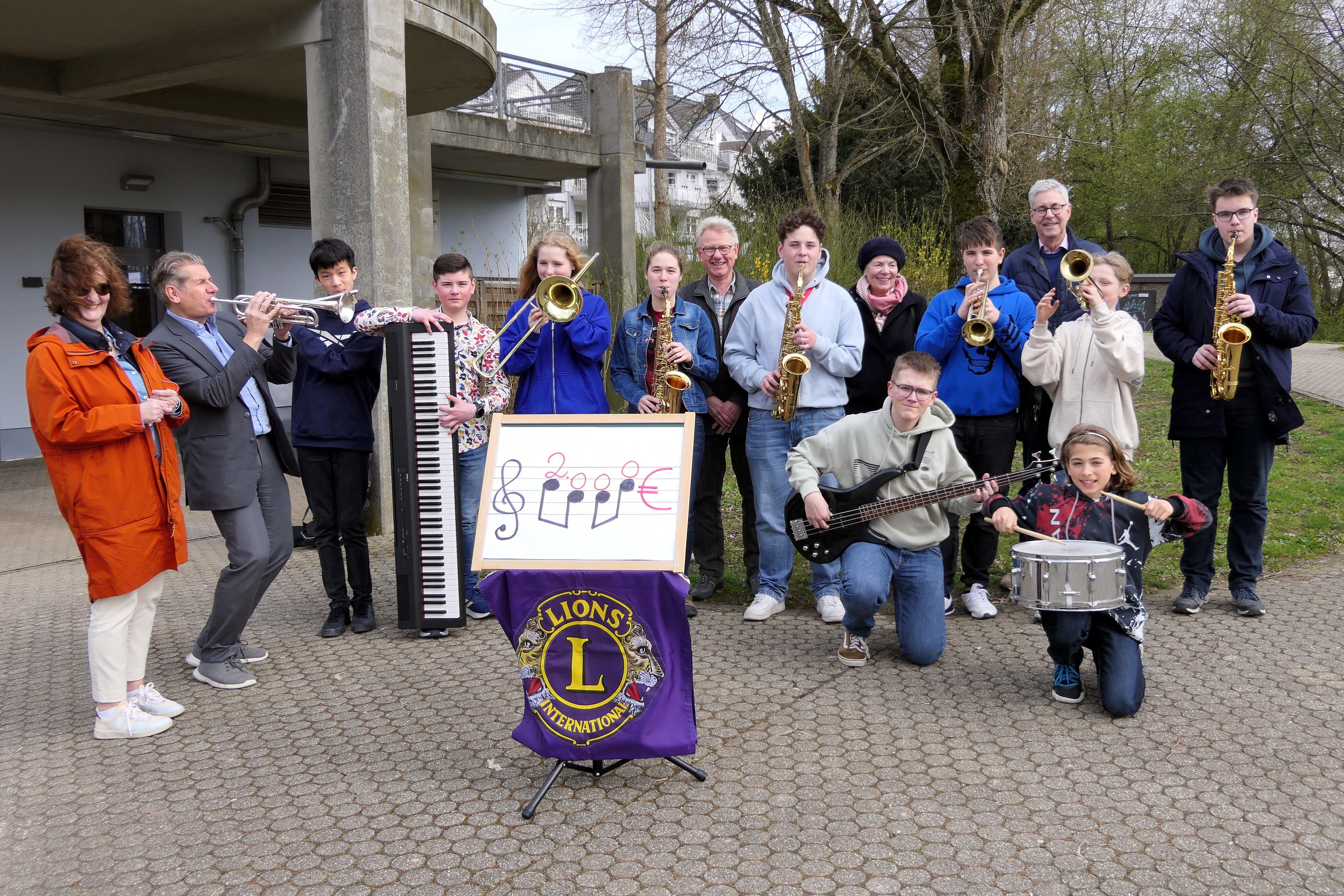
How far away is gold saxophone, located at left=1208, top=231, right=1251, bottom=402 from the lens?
16.5ft

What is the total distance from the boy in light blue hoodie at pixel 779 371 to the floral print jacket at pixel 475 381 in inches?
48.9

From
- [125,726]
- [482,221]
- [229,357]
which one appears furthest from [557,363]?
[482,221]

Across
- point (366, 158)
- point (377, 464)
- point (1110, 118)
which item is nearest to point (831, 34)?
point (366, 158)

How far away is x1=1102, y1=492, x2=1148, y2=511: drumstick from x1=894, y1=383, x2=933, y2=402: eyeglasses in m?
0.85

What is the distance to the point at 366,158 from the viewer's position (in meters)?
7.21

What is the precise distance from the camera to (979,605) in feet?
17.6

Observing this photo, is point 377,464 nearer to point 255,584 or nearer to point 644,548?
point 255,584

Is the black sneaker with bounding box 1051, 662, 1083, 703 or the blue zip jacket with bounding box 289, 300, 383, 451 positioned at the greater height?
the blue zip jacket with bounding box 289, 300, 383, 451

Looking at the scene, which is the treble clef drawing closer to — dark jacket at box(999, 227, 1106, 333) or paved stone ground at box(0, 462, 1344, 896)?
paved stone ground at box(0, 462, 1344, 896)

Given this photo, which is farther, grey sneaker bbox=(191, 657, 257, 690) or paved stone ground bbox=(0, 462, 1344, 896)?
grey sneaker bbox=(191, 657, 257, 690)

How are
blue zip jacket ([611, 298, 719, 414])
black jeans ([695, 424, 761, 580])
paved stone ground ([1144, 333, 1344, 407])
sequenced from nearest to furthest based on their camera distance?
blue zip jacket ([611, 298, 719, 414])
black jeans ([695, 424, 761, 580])
paved stone ground ([1144, 333, 1344, 407])

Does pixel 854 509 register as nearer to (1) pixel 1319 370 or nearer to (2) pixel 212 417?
(2) pixel 212 417

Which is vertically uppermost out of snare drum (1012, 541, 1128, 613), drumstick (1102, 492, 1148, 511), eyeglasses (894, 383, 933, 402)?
eyeglasses (894, 383, 933, 402)

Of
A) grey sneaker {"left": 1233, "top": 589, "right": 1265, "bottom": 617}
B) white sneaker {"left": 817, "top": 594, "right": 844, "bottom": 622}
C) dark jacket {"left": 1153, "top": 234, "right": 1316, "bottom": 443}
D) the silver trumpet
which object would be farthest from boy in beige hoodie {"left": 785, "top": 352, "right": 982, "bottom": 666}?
the silver trumpet
